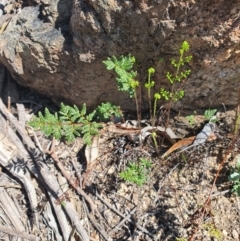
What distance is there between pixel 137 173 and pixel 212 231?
60 cm

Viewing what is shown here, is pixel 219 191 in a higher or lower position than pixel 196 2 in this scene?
lower

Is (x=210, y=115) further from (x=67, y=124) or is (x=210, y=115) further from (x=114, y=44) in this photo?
(x=67, y=124)

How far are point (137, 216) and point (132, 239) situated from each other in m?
0.16

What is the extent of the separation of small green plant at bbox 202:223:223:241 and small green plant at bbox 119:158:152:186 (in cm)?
50

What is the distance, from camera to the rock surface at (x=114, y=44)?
243 cm

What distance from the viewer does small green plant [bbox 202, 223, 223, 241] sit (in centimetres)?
274

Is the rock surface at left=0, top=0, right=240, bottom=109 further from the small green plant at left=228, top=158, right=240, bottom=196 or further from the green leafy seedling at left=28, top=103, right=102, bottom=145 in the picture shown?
the small green plant at left=228, top=158, right=240, bottom=196

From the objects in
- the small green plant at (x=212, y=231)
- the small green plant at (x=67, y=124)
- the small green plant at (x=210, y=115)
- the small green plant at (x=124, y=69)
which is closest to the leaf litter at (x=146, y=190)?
the small green plant at (x=212, y=231)

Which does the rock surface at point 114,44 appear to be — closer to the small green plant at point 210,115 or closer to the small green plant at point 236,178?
the small green plant at point 210,115

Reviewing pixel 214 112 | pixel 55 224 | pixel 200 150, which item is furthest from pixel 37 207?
pixel 214 112

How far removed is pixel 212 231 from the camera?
273 cm

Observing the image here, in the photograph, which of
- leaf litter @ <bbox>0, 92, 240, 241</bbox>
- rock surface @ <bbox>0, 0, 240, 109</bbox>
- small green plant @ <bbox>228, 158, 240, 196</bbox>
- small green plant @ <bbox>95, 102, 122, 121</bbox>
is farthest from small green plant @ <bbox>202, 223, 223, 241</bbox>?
small green plant @ <bbox>95, 102, 122, 121</bbox>

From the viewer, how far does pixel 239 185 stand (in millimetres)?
2779

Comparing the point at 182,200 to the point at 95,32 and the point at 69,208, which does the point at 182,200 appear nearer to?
the point at 69,208
